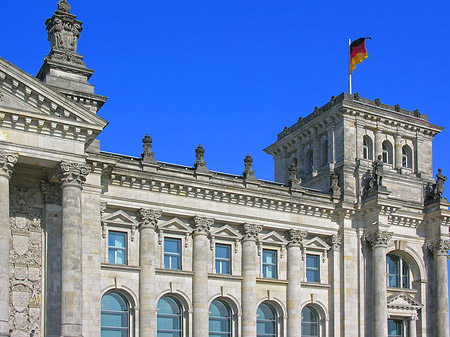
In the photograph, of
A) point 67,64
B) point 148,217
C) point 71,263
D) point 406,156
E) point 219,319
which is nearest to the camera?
point 71,263

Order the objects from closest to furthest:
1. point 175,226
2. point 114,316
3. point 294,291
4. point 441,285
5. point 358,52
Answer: point 114,316, point 175,226, point 294,291, point 441,285, point 358,52

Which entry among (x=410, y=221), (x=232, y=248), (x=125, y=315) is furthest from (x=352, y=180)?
(x=125, y=315)

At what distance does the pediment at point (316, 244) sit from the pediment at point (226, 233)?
4.05 meters

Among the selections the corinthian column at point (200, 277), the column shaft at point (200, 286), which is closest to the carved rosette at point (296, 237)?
the corinthian column at point (200, 277)

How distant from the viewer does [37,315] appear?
107ft

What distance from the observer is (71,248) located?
31156 millimetres

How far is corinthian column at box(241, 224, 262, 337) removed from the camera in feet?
130

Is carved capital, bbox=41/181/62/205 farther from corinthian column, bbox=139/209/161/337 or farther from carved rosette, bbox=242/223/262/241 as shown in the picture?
carved rosette, bbox=242/223/262/241

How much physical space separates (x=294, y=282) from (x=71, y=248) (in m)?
14.1

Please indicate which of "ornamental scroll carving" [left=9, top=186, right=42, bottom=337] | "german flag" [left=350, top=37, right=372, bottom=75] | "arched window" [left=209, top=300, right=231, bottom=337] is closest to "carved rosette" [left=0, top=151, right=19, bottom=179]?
"ornamental scroll carving" [left=9, top=186, right=42, bottom=337]

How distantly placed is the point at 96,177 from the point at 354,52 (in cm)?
1990

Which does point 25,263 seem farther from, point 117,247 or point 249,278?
point 249,278

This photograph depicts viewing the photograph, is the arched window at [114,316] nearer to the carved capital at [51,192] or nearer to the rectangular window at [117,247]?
the rectangular window at [117,247]

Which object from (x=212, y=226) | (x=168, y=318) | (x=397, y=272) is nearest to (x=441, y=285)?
(x=397, y=272)
